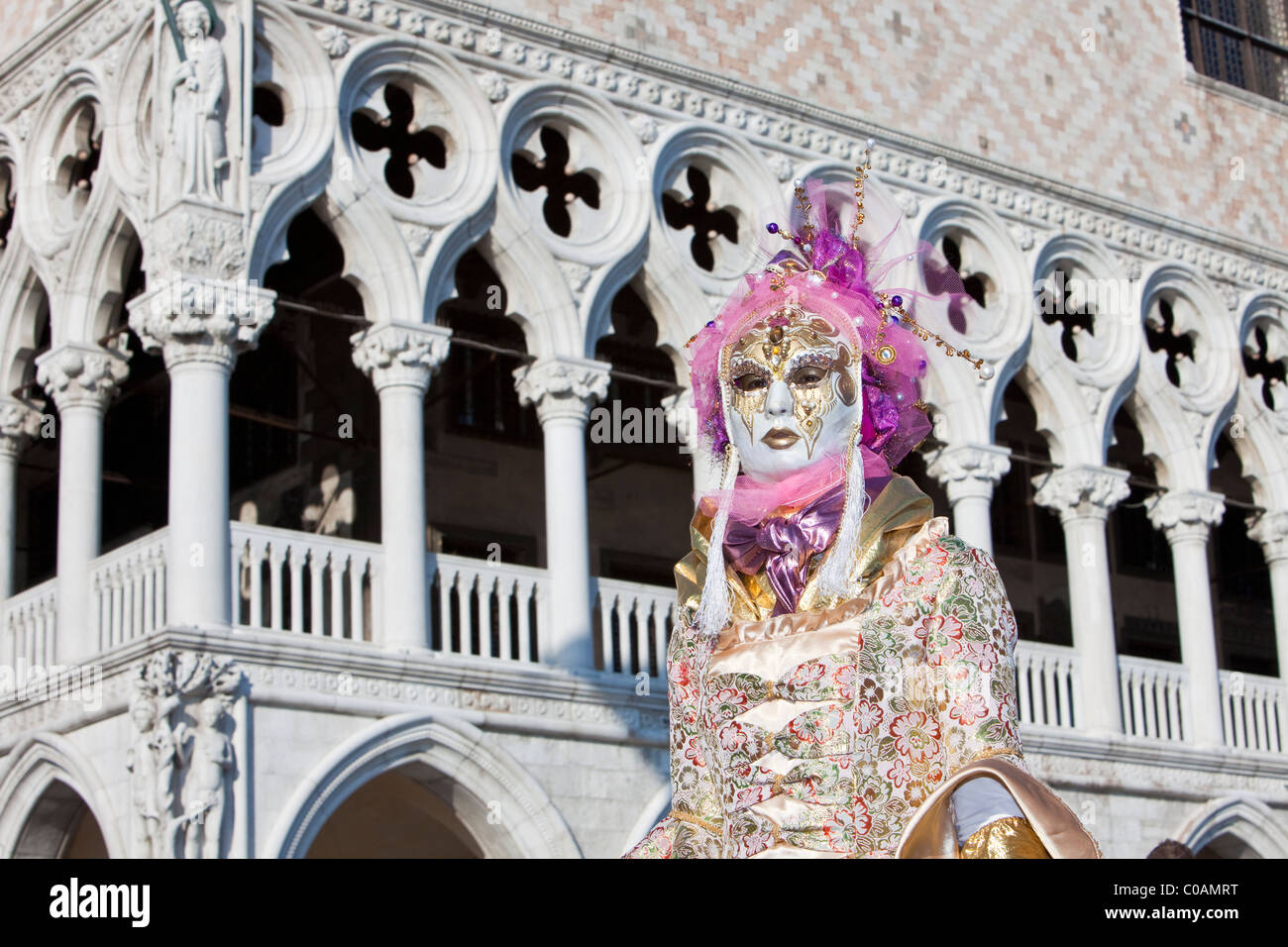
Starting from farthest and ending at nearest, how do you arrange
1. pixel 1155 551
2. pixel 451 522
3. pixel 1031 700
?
pixel 1155 551 → pixel 451 522 → pixel 1031 700

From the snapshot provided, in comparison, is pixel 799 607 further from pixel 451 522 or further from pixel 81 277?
pixel 451 522

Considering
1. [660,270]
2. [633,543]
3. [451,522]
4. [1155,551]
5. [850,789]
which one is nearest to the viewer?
[850,789]

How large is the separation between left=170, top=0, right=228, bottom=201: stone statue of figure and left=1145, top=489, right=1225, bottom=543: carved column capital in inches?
270

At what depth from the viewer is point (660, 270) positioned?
11797 mm

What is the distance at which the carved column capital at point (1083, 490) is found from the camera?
1334 centimetres

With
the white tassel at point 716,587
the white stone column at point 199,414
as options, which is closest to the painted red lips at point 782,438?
the white tassel at point 716,587

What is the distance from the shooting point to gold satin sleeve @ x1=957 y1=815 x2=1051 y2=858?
139 inches

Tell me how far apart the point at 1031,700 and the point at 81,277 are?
19.8 feet

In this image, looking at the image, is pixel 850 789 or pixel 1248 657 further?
pixel 1248 657

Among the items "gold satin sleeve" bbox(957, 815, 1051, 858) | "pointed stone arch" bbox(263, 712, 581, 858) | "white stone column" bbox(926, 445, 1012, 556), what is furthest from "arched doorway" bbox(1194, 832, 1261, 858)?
"gold satin sleeve" bbox(957, 815, 1051, 858)

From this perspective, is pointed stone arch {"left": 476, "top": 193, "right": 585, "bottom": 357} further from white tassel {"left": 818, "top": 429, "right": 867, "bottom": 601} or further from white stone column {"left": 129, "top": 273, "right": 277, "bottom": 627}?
white tassel {"left": 818, "top": 429, "right": 867, "bottom": 601}

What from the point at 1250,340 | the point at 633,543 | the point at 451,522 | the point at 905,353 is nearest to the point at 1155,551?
the point at 1250,340

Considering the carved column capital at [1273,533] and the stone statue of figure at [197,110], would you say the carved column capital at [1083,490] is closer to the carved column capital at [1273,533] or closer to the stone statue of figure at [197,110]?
the carved column capital at [1273,533]

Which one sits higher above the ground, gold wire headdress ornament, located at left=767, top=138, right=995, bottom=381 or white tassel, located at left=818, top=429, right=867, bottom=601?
gold wire headdress ornament, located at left=767, top=138, right=995, bottom=381
